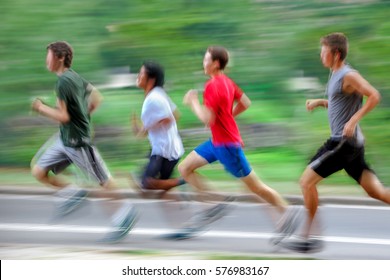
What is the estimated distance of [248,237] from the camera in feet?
29.5

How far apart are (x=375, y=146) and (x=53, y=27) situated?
15.7 ft

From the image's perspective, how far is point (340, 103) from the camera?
24.8 ft

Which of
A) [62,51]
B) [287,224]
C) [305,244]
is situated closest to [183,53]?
[62,51]

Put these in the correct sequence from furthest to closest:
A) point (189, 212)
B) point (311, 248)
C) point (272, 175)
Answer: point (272, 175), point (189, 212), point (311, 248)

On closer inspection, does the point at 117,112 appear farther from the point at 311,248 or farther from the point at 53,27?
the point at 311,248

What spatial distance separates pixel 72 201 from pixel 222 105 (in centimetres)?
190

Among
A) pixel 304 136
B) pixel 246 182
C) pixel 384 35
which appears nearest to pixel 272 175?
pixel 304 136

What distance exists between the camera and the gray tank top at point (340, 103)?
7531 millimetres

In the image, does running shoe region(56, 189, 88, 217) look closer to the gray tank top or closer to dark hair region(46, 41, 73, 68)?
dark hair region(46, 41, 73, 68)

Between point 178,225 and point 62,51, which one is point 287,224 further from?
point 62,51

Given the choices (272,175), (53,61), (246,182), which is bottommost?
(272,175)

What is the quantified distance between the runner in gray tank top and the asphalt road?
0.55 metres

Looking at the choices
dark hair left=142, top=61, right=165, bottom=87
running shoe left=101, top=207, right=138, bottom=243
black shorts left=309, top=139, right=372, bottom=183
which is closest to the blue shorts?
black shorts left=309, top=139, right=372, bottom=183
